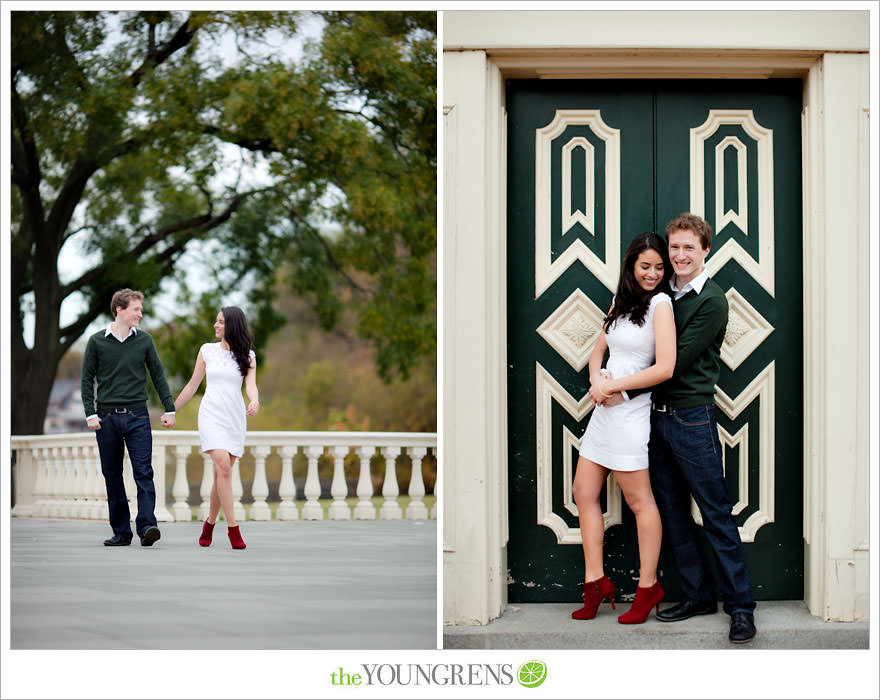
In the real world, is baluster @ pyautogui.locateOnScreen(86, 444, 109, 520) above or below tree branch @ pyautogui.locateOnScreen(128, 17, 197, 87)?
below

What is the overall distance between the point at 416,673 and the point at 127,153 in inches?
349

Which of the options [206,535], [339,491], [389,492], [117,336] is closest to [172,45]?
[339,491]

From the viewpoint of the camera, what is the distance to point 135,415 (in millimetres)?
6027

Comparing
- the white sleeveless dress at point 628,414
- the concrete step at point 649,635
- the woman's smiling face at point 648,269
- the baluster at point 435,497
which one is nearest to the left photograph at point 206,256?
the baluster at point 435,497

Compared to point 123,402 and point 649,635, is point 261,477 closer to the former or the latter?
point 123,402

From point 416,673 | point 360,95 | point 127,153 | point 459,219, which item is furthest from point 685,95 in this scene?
point 127,153

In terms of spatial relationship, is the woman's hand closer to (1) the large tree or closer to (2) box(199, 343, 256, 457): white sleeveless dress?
(2) box(199, 343, 256, 457): white sleeveless dress

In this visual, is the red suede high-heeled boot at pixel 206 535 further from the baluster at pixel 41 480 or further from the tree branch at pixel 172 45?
the tree branch at pixel 172 45

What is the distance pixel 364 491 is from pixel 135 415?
2670 mm

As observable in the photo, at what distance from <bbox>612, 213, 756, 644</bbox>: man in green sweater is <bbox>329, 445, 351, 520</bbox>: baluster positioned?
4.42 m

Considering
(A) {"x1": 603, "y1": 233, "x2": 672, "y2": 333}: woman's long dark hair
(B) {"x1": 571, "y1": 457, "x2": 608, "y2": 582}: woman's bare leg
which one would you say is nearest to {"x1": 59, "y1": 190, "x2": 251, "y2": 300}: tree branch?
(A) {"x1": 603, "y1": 233, "x2": 672, "y2": 333}: woman's long dark hair

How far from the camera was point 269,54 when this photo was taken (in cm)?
1102

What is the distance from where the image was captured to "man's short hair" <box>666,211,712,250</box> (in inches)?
160

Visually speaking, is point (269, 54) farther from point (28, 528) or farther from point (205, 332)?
point (28, 528)
